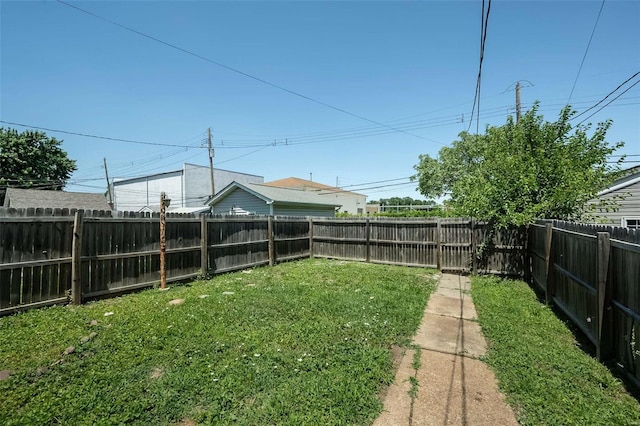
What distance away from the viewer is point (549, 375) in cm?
291

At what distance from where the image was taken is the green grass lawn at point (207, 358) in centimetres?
234

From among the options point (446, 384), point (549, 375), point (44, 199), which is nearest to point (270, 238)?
point (446, 384)

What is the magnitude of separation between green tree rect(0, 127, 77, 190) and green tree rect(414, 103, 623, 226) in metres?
36.7

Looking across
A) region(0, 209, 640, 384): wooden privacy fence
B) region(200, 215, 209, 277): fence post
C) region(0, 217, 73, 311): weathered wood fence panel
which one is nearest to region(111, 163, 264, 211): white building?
region(0, 209, 640, 384): wooden privacy fence

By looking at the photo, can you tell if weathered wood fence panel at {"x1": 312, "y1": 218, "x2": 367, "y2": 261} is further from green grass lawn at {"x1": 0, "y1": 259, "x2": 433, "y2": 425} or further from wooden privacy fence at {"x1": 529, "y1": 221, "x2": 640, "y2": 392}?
wooden privacy fence at {"x1": 529, "y1": 221, "x2": 640, "y2": 392}

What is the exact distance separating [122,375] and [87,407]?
49cm

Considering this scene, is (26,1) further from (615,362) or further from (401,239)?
(615,362)

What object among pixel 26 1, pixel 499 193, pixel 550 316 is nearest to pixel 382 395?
pixel 550 316

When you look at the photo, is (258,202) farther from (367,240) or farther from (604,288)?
(604,288)

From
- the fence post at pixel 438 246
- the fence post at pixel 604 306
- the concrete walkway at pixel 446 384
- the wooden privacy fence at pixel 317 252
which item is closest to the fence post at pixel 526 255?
the wooden privacy fence at pixel 317 252

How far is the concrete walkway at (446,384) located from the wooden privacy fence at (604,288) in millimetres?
1230

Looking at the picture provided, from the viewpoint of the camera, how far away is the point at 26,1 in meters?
6.75

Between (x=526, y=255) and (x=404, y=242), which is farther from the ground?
(x=404, y=242)

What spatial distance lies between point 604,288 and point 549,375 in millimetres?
1180
